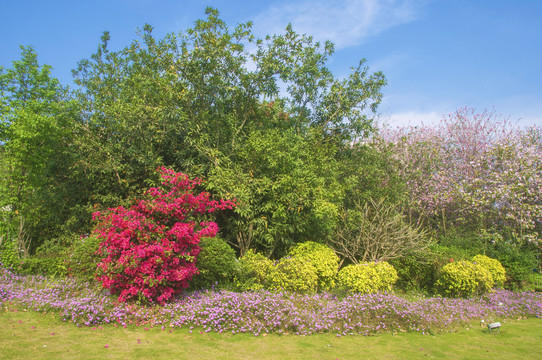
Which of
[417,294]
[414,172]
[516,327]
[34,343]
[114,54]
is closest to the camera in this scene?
[34,343]

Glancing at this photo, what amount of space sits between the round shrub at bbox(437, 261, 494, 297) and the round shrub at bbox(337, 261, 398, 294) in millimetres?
1937

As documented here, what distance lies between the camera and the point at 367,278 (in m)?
7.72

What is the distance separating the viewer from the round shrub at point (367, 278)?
7653 mm

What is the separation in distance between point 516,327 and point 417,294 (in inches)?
88.4

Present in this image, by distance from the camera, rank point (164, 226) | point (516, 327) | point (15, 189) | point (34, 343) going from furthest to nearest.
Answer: point (15, 189)
point (516, 327)
point (164, 226)
point (34, 343)

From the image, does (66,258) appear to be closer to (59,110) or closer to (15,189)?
(15,189)

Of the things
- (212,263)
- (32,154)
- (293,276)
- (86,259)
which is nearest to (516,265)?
(293,276)

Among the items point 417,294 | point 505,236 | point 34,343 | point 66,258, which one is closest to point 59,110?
point 66,258

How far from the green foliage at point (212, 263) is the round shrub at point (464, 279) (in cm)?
552

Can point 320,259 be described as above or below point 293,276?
above

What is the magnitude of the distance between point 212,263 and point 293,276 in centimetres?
175

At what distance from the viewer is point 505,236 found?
503 inches

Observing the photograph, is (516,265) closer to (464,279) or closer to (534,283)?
(534,283)

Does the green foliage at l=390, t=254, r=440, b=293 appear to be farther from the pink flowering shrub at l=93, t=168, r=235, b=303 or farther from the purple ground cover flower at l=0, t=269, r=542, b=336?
the pink flowering shrub at l=93, t=168, r=235, b=303
